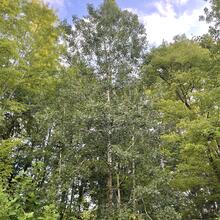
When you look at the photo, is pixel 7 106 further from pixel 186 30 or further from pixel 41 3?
pixel 186 30

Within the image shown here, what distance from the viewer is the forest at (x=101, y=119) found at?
8141 mm

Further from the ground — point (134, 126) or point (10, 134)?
point (10, 134)

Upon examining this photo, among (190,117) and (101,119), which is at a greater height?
(190,117)

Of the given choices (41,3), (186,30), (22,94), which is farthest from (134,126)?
(186,30)

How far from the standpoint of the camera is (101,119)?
8414 mm

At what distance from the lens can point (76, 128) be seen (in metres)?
8.40

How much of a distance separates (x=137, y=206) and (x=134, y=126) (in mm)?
2112

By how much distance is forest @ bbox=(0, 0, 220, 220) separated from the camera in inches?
320

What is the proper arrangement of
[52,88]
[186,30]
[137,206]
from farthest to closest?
[186,30]
[52,88]
[137,206]

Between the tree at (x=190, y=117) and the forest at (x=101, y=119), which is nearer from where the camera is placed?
the forest at (x=101, y=119)

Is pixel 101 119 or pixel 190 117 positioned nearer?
pixel 101 119

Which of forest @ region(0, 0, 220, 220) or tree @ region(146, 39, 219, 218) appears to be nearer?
forest @ region(0, 0, 220, 220)

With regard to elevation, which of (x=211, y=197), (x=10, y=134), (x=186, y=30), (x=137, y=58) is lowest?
(x=211, y=197)

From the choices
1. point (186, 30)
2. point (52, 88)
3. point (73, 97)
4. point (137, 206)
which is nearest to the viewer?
point (137, 206)
